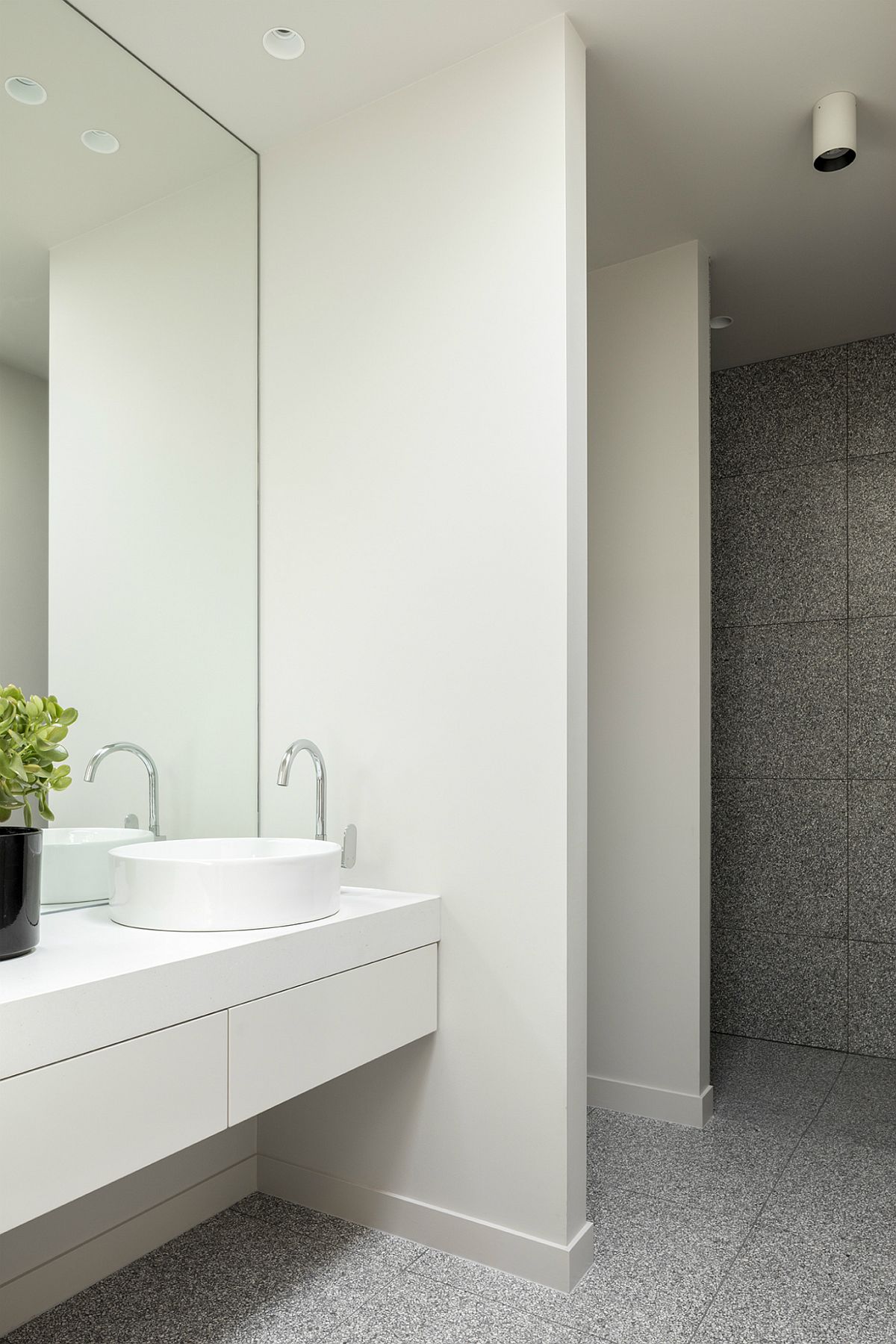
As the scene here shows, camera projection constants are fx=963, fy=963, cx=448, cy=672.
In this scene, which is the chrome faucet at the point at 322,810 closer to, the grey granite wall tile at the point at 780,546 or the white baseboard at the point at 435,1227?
the white baseboard at the point at 435,1227

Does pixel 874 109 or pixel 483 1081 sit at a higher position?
pixel 874 109

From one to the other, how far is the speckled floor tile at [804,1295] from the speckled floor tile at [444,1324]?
0.28 meters

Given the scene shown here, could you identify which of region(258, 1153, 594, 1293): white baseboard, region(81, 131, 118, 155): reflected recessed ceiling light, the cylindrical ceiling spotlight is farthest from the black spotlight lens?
region(258, 1153, 594, 1293): white baseboard

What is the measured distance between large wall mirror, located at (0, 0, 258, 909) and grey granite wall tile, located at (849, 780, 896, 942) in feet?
7.18

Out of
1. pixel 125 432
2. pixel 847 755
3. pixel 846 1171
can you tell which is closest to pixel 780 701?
pixel 847 755

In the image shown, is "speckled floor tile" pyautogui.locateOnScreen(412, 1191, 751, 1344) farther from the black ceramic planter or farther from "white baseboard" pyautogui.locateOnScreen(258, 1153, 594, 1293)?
the black ceramic planter

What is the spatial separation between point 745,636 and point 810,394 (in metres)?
0.93

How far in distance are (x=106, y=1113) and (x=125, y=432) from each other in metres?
1.42

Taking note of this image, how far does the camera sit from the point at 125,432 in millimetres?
2137

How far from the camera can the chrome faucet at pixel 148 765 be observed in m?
2.00

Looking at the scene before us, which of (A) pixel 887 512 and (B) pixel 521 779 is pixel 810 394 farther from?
(B) pixel 521 779

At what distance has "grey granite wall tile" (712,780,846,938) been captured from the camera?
344 centimetres

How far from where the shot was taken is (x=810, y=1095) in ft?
9.52

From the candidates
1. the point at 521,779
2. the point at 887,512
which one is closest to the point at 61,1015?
the point at 521,779
